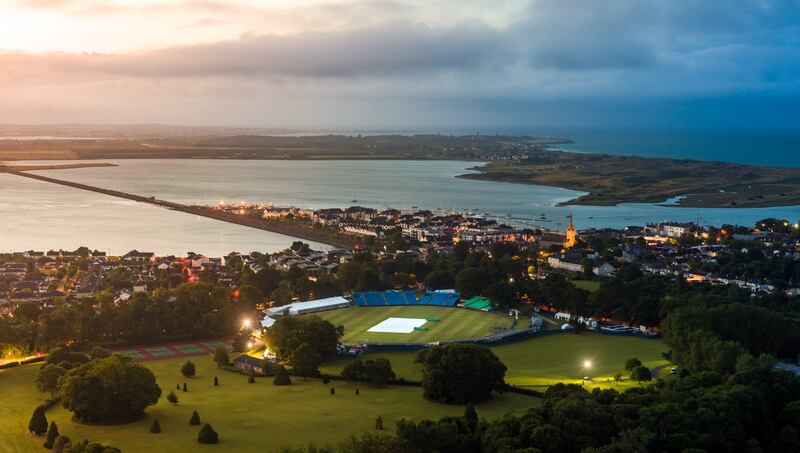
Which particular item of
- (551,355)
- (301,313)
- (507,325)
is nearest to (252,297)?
(301,313)

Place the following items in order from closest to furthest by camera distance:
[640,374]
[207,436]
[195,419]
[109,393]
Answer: [207,436] → [195,419] → [109,393] → [640,374]

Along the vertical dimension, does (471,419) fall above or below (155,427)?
above

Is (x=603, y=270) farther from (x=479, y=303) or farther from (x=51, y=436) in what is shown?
(x=51, y=436)

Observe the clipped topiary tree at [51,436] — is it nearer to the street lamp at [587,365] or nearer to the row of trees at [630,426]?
the row of trees at [630,426]

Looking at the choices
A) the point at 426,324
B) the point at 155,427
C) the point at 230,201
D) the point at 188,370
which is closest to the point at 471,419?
the point at 155,427

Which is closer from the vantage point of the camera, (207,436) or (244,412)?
(207,436)

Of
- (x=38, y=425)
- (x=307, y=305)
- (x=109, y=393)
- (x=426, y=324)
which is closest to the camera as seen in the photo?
(x=38, y=425)

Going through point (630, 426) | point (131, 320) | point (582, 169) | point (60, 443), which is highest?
point (582, 169)

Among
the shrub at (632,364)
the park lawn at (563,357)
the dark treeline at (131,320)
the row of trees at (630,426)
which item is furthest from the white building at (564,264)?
the row of trees at (630,426)
